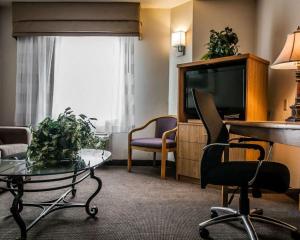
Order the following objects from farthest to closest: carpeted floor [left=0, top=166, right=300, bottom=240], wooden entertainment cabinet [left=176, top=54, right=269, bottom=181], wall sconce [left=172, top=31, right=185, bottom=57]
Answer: wall sconce [left=172, top=31, right=185, bottom=57], wooden entertainment cabinet [left=176, top=54, right=269, bottom=181], carpeted floor [left=0, top=166, right=300, bottom=240]

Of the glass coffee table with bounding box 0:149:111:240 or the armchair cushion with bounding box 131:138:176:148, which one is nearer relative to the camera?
the glass coffee table with bounding box 0:149:111:240

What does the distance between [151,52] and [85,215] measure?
2737mm

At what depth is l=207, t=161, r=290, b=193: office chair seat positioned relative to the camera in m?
1.62

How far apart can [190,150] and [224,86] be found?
83 centimetres

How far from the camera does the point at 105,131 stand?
165 inches

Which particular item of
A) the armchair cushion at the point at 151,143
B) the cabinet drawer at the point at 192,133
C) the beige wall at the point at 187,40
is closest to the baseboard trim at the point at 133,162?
the armchair cushion at the point at 151,143

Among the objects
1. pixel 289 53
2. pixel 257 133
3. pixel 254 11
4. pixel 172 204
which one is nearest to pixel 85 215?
pixel 172 204

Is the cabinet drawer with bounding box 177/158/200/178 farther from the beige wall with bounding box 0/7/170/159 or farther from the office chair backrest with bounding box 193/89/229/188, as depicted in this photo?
the office chair backrest with bounding box 193/89/229/188

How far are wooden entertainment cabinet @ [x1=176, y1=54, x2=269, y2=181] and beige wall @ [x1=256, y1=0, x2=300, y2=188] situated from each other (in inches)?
5.1

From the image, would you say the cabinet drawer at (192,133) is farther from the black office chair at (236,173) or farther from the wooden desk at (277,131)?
the wooden desk at (277,131)

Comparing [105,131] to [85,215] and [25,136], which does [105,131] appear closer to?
[25,136]

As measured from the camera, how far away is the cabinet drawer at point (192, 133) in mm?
3184

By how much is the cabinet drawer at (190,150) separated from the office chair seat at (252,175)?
151cm

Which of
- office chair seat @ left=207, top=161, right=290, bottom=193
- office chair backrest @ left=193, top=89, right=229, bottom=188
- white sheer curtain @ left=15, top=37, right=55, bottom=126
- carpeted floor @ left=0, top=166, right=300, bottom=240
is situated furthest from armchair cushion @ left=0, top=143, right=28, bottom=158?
office chair seat @ left=207, top=161, right=290, bottom=193
